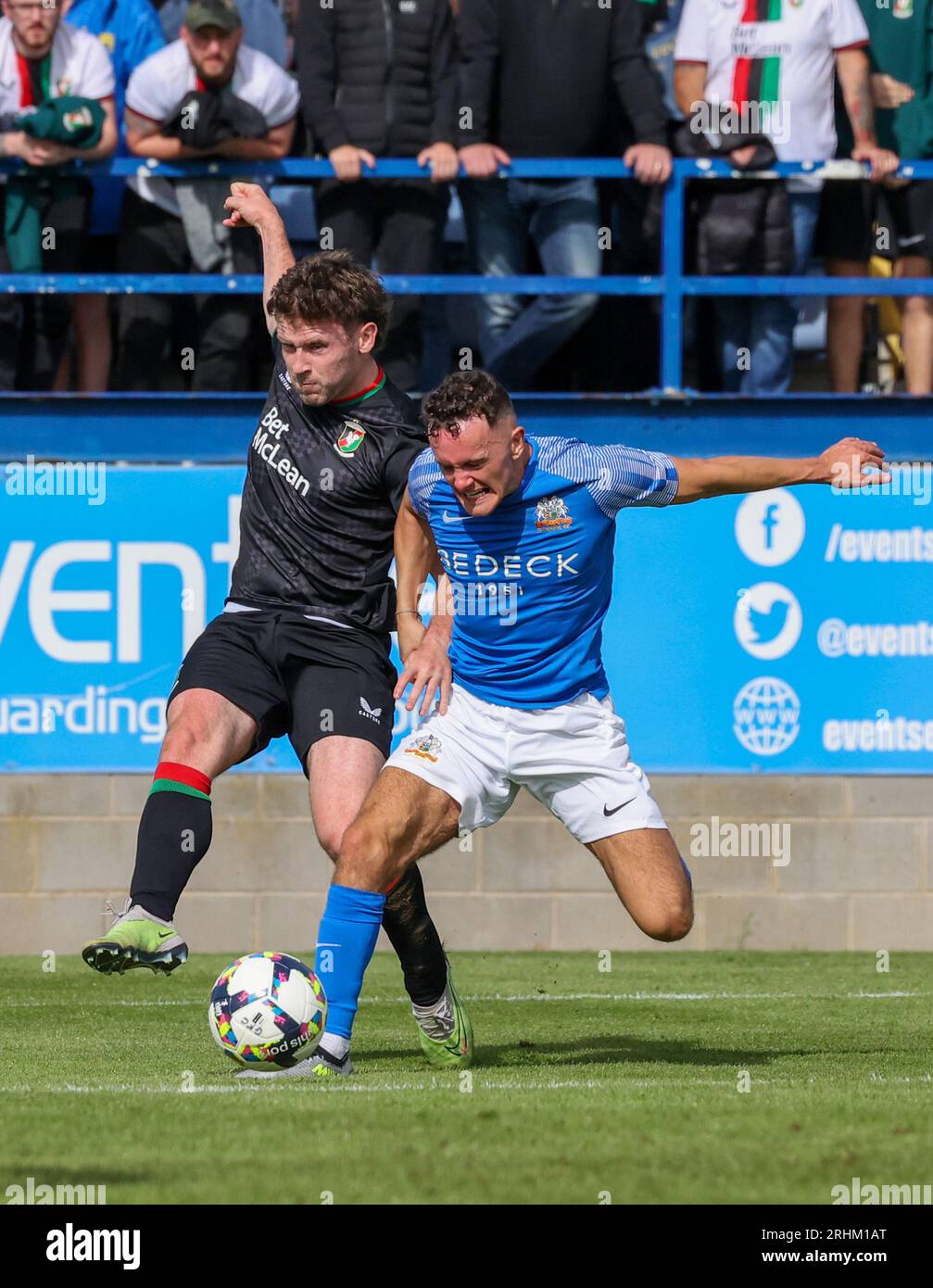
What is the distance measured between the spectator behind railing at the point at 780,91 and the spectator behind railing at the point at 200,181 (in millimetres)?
2027

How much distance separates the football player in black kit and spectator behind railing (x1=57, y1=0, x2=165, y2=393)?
11.8 feet

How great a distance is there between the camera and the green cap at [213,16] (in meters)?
9.17

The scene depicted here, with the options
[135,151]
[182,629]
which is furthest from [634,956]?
[135,151]

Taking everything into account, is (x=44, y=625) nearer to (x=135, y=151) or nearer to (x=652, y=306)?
(x=135, y=151)

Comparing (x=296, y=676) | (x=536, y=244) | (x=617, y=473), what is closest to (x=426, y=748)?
(x=296, y=676)

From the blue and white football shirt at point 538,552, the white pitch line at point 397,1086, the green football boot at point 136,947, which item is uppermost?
the blue and white football shirt at point 538,552

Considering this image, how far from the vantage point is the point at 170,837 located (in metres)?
5.56

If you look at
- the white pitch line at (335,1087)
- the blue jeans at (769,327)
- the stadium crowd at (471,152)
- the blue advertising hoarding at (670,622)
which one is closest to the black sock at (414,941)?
the white pitch line at (335,1087)

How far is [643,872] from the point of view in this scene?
19.2ft

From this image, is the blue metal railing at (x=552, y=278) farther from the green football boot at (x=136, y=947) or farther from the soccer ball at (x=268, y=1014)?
the soccer ball at (x=268, y=1014)

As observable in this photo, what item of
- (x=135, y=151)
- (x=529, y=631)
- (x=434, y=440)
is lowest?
(x=529, y=631)

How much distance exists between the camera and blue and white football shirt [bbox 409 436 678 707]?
5.81 m

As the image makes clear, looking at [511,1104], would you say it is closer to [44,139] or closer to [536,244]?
[536,244]
